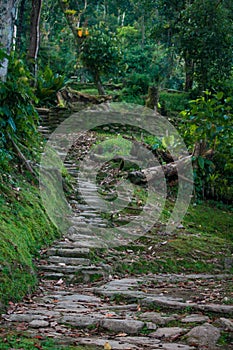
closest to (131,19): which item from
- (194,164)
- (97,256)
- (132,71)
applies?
(132,71)

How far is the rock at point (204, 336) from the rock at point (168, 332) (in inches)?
3.1

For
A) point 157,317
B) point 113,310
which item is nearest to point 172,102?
point 113,310

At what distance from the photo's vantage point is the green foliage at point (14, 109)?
21.0 ft

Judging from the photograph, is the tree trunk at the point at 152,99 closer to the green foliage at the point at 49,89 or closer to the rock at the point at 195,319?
the green foliage at the point at 49,89

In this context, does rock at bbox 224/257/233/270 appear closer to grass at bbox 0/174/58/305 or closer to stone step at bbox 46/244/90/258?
stone step at bbox 46/244/90/258

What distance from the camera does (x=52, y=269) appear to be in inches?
210

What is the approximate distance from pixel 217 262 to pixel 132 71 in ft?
48.9

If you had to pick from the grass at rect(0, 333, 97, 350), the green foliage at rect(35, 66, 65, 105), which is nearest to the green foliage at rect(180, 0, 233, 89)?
the green foliage at rect(35, 66, 65, 105)

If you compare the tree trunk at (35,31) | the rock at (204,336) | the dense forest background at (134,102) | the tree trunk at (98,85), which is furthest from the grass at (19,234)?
the tree trunk at (98,85)

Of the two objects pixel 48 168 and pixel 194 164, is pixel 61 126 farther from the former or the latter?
pixel 48 168

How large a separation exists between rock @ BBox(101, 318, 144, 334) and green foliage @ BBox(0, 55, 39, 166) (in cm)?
318

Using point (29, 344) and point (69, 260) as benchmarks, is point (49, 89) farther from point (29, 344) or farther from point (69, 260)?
point (29, 344)

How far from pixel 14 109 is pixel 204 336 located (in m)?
4.50

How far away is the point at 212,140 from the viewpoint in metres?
10.1
